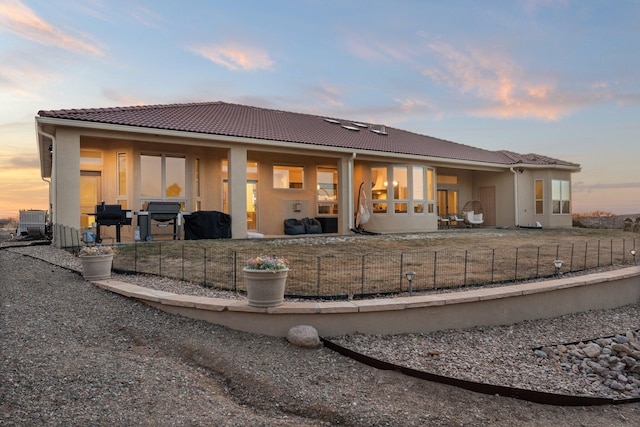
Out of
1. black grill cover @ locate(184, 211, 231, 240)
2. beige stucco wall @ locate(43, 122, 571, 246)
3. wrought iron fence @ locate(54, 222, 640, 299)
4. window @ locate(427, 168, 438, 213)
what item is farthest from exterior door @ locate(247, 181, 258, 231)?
window @ locate(427, 168, 438, 213)

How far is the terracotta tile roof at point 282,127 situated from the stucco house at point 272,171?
0.23 ft

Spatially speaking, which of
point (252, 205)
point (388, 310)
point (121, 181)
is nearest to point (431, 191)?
point (252, 205)

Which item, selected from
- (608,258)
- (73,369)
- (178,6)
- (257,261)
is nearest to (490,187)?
(608,258)

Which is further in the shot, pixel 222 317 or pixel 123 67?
pixel 123 67

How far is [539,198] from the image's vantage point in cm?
2034

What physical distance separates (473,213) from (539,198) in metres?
3.42

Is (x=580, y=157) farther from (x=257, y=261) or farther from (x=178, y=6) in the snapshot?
(x=257, y=261)

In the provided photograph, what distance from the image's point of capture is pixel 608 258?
9.55 metres

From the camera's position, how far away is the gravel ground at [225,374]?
9.71 ft

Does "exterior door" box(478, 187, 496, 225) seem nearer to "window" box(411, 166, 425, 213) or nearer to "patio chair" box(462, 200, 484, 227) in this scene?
"patio chair" box(462, 200, 484, 227)

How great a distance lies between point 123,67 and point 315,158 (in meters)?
7.34

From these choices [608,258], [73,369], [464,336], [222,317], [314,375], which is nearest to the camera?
[73,369]

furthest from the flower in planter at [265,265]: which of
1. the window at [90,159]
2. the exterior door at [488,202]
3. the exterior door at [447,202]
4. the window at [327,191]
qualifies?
the exterior door at [488,202]

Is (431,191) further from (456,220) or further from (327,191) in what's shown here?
(327,191)
